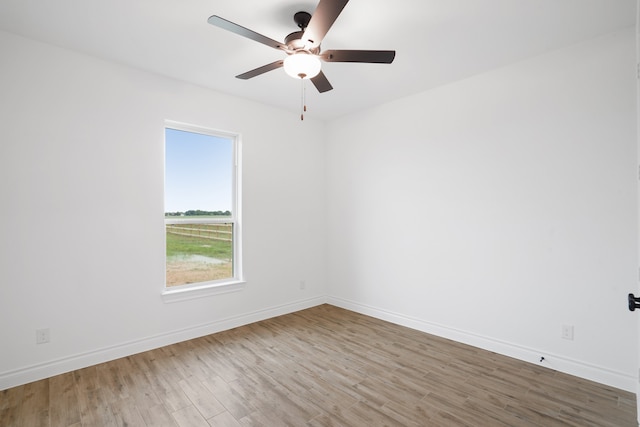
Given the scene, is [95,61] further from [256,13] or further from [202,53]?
[256,13]

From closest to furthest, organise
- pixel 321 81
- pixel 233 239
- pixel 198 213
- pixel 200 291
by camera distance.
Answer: pixel 321 81 → pixel 200 291 → pixel 198 213 → pixel 233 239

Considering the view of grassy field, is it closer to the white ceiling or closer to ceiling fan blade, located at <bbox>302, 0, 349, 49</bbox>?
the white ceiling

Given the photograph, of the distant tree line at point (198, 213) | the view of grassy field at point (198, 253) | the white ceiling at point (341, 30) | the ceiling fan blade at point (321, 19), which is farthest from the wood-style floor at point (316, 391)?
the white ceiling at point (341, 30)

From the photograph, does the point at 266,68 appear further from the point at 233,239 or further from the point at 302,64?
the point at 233,239

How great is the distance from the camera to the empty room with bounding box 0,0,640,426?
86.4 inches

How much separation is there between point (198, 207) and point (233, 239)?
22.6 inches

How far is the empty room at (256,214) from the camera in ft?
7.20

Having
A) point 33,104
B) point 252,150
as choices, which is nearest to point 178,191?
point 252,150

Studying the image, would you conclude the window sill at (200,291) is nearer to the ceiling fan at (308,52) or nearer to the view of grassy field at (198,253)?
the view of grassy field at (198,253)

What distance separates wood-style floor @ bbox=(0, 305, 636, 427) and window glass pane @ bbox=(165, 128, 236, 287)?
0.86 meters

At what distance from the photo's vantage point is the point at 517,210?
2885mm

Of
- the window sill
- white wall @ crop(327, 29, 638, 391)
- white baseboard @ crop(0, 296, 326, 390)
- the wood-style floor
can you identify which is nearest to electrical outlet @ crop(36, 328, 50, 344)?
white baseboard @ crop(0, 296, 326, 390)

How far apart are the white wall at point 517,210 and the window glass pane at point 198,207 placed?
1777 mm

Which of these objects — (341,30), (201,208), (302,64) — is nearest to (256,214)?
(201,208)
